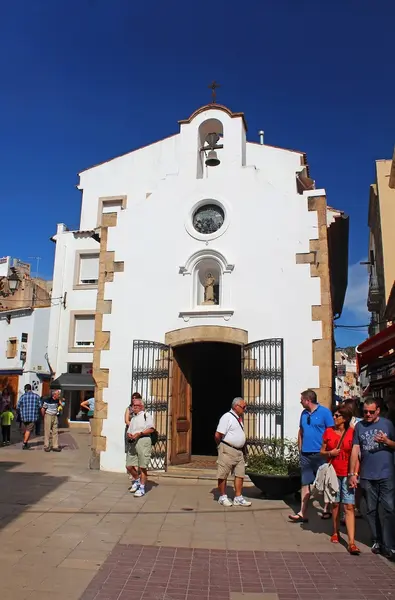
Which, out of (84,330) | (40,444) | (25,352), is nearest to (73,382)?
(84,330)

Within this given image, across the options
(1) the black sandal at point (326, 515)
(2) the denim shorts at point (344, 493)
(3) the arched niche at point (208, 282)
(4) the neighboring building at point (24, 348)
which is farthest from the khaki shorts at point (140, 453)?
(4) the neighboring building at point (24, 348)

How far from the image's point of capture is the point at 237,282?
980 cm

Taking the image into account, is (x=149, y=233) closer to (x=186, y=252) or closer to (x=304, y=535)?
(x=186, y=252)

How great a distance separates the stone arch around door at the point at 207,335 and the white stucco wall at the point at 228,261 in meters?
0.14

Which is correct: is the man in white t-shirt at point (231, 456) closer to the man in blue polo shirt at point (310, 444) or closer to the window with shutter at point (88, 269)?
the man in blue polo shirt at point (310, 444)

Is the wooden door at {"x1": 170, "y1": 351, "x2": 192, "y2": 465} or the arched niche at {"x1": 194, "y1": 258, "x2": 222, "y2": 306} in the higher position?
the arched niche at {"x1": 194, "y1": 258, "x2": 222, "y2": 306}

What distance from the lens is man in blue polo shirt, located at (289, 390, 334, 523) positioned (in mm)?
6496

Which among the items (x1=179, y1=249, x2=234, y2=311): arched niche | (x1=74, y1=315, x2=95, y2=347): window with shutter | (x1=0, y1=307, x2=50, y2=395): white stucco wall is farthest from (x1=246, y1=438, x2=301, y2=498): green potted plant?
(x1=0, y1=307, x2=50, y2=395): white stucco wall

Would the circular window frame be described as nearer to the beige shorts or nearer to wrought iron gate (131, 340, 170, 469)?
wrought iron gate (131, 340, 170, 469)

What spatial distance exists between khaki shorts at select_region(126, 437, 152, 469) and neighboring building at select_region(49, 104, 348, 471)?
1.55 m

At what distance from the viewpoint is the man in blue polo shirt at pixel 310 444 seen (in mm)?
6496

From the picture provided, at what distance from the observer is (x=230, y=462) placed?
738cm

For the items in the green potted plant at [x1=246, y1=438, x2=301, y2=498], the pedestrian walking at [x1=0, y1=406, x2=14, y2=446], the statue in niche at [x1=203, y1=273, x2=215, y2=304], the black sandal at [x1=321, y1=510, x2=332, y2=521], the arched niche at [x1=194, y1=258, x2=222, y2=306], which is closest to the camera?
the black sandal at [x1=321, y1=510, x2=332, y2=521]

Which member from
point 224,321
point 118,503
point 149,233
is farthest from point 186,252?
point 118,503
